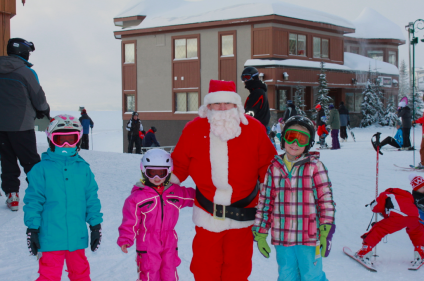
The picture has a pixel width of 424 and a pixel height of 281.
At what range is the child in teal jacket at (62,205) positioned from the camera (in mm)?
2766

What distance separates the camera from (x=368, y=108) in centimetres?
2516

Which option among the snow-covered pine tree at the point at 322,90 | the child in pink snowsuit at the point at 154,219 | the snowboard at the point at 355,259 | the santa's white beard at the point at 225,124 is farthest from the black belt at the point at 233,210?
the snow-covered pine tree at the point at 322,90

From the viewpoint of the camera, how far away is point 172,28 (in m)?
23.0

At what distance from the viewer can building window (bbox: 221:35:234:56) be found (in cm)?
2225

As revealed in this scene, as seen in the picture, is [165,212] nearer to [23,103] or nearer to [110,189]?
[23,103]

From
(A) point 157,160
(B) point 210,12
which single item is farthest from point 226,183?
(B) point 210,12

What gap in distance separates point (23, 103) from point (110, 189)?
7.07 feet

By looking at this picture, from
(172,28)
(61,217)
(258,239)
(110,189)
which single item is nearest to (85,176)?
(61,217)

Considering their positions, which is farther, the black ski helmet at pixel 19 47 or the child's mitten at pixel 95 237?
the black ski helmet at pixel 19 47

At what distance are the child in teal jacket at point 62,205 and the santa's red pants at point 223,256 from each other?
2.57 ft

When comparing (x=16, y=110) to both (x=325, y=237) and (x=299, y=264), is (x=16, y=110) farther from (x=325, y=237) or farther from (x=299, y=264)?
(x=325, y=237)

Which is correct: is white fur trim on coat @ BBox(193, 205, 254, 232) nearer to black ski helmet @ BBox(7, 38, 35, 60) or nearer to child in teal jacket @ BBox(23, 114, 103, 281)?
child in teal jacket @ BBox(23, 114, 103, 281)

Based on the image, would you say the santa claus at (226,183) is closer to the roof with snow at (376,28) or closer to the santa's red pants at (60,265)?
the santa's red pants at (60,265)

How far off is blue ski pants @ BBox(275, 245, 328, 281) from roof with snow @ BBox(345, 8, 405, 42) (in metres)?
30.8
